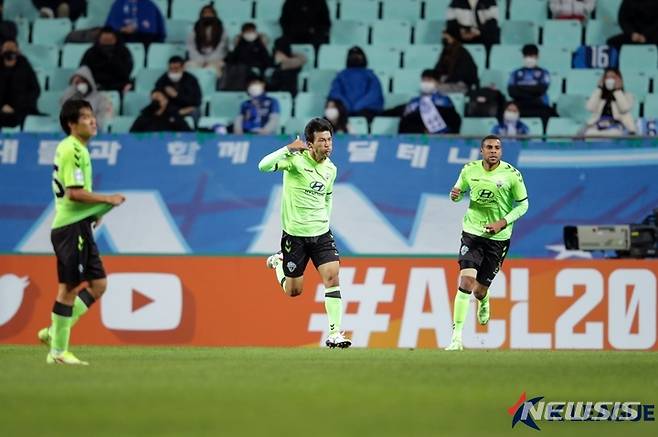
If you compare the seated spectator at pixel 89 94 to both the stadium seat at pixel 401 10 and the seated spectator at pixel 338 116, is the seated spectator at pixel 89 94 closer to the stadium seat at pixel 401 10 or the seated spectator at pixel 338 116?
the seated spectator at pixel 338 116

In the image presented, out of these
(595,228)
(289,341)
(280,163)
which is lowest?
(289,341)

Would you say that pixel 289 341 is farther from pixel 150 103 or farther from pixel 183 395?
pixel 183 395

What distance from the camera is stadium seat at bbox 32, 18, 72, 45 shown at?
2523 cm

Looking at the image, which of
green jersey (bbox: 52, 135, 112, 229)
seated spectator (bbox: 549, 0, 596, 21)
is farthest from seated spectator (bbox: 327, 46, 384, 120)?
green jersey (bbox: 52, 135, 112, 229)

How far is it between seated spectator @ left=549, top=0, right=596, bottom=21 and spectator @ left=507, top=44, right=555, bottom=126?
173cm

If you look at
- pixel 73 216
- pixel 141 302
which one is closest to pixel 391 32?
pixel 141 302

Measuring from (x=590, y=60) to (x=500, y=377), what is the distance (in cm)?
1315

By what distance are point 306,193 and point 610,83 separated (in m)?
8.08

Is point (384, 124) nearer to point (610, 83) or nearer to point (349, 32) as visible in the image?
point (349, 32)

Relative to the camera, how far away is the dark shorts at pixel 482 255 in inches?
660

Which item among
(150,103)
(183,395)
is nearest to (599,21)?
(150,103)

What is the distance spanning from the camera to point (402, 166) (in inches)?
789

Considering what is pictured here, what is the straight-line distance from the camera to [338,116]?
21.9 metres

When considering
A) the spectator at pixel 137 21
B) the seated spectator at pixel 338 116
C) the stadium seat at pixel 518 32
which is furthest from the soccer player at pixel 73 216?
the stadium seat at pixel 518 32
